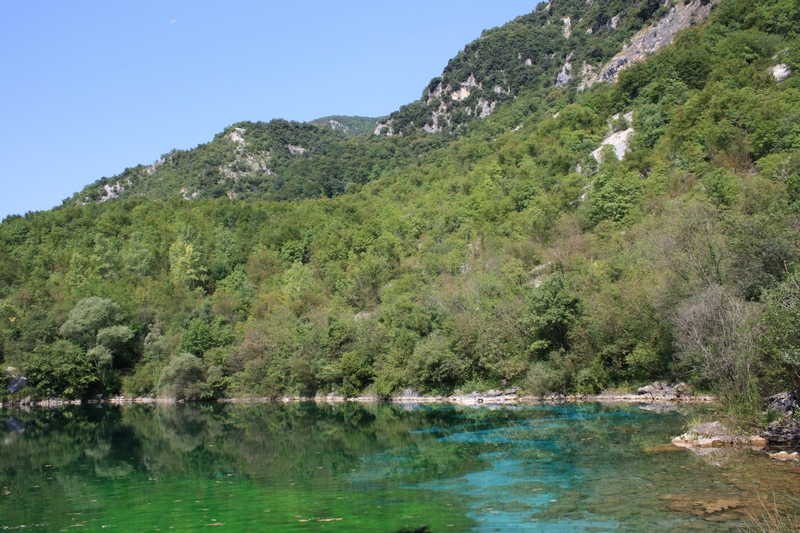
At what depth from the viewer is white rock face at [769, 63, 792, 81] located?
75.8 m

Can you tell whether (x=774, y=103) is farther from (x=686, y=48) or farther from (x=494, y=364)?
(x=494, y=364)

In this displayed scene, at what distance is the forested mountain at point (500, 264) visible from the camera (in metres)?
36.7

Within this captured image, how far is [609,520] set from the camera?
1241cm

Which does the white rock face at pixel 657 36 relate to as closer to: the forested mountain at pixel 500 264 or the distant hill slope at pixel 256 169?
the forested mountain at pixel 500 264

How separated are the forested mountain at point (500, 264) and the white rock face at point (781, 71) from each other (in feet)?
0.77

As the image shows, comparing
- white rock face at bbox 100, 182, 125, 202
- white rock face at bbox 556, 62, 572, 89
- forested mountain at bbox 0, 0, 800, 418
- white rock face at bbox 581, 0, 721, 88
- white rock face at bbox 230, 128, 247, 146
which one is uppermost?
white rock face at bbox 230, 128, 247, 146

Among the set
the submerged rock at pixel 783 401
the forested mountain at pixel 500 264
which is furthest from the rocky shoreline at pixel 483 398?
the submerged rock at pixel 783 401

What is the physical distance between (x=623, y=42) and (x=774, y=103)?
83.1 m

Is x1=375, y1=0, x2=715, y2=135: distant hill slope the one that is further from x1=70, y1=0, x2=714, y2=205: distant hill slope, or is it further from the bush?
the bush

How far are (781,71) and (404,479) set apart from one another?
8408cm

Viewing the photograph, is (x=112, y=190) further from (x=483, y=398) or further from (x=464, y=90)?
(x=483, y=398)

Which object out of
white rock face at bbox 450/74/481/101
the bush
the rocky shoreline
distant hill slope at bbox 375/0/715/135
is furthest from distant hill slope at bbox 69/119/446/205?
the bush

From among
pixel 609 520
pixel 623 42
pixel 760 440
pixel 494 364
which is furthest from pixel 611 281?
pixel 623 42

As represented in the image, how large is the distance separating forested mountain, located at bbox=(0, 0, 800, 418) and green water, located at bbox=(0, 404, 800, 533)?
5278mm
